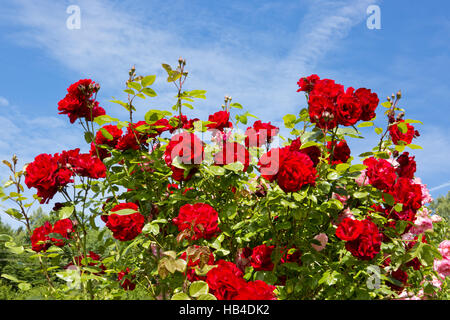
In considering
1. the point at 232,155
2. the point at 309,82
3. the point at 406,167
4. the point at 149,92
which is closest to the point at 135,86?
the point at 149,92

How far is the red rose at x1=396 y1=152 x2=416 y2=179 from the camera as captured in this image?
257 cm

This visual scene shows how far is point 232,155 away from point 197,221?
53 cm

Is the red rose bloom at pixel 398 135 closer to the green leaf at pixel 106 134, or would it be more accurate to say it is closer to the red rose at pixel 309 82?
the red rose at pixel 309 82

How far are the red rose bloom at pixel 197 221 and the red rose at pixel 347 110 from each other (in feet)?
Answer: 2.84

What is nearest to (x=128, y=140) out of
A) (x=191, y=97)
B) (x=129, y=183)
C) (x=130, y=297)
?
(x=129, y=183)

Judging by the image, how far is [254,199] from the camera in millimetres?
2781

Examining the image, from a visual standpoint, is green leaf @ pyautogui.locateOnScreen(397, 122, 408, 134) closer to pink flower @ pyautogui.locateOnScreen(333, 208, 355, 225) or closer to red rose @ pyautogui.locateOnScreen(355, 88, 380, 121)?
red rose @ pyautogui.locateOnScreen(355, 88, 380, 121)

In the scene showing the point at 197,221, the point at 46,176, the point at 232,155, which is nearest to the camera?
the point at 197,221

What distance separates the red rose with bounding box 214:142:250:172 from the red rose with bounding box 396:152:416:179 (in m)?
1.16

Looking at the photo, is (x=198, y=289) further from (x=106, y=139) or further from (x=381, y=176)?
(x=106, y=139)

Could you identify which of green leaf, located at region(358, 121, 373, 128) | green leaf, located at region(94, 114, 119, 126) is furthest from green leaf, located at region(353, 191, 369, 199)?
green leaf, located at region(94, 114, 119, 126)

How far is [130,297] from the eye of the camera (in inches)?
104

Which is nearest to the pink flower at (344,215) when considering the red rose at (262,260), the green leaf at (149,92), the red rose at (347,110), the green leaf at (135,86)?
the red rose at (262,260)

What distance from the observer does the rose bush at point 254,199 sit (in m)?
1.97
